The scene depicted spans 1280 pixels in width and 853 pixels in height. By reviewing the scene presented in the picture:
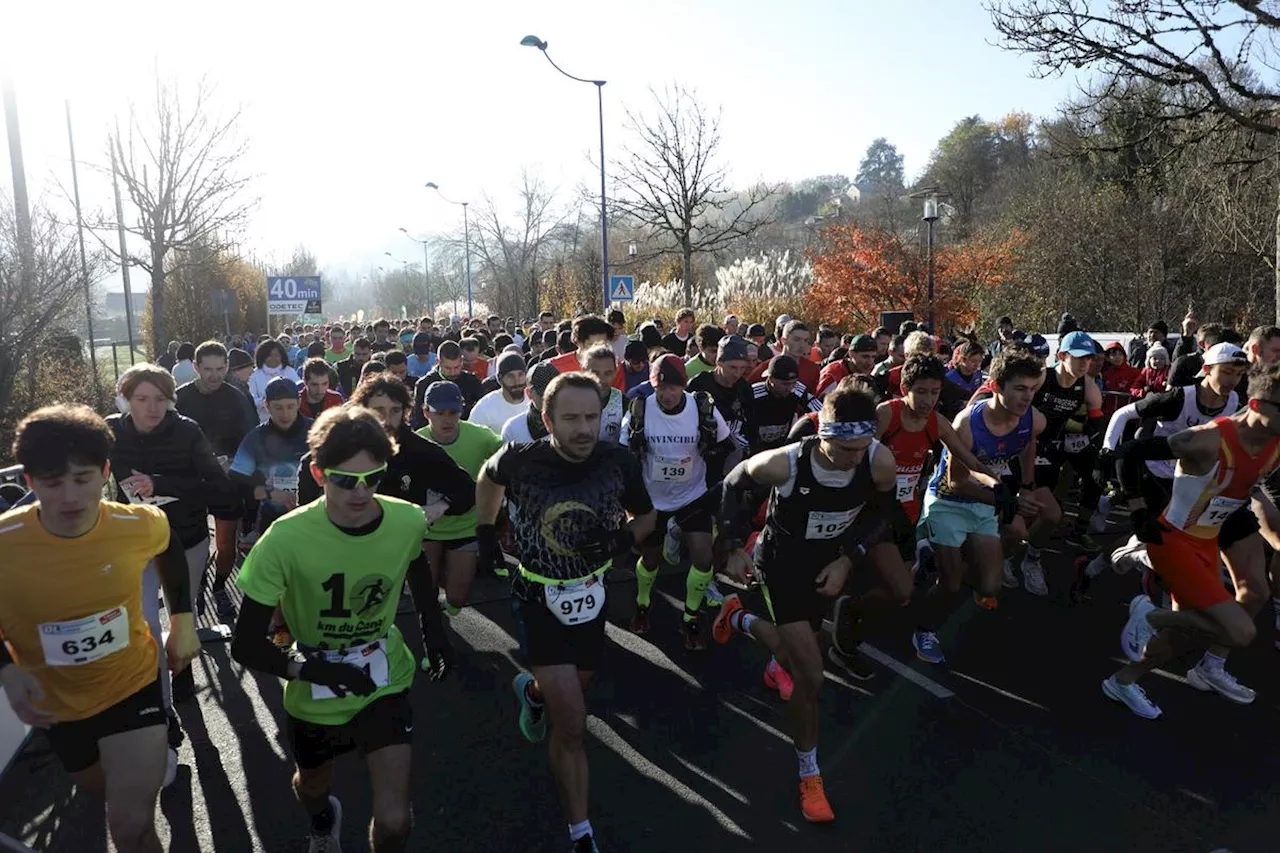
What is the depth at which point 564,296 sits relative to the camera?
36125mm

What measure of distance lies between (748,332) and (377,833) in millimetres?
10649

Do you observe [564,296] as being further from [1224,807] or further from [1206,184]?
[1224,807]

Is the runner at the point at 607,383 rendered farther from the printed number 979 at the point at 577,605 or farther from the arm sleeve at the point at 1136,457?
the arm sleeve at the point at 1136,457

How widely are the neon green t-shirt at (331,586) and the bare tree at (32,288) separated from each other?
12.4 metres

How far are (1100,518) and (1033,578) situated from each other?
256cm

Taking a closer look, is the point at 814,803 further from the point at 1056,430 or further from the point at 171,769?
the point at 1056,430

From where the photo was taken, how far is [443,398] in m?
5.72

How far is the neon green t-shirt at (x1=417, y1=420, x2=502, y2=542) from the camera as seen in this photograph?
583 cm

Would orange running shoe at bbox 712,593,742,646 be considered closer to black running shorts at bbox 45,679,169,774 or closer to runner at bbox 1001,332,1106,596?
runner at bbox 1001,332,1106,596

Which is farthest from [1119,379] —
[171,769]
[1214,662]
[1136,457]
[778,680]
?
[171,769]

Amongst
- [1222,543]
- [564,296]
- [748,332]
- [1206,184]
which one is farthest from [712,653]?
[564,296]

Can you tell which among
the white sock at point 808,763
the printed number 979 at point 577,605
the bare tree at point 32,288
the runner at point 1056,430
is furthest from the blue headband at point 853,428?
the bare tree at point 32,288

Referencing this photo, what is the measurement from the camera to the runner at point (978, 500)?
5.70 meters

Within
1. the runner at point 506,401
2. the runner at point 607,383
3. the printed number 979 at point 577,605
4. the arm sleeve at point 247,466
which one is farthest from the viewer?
the runner at point 506,401
